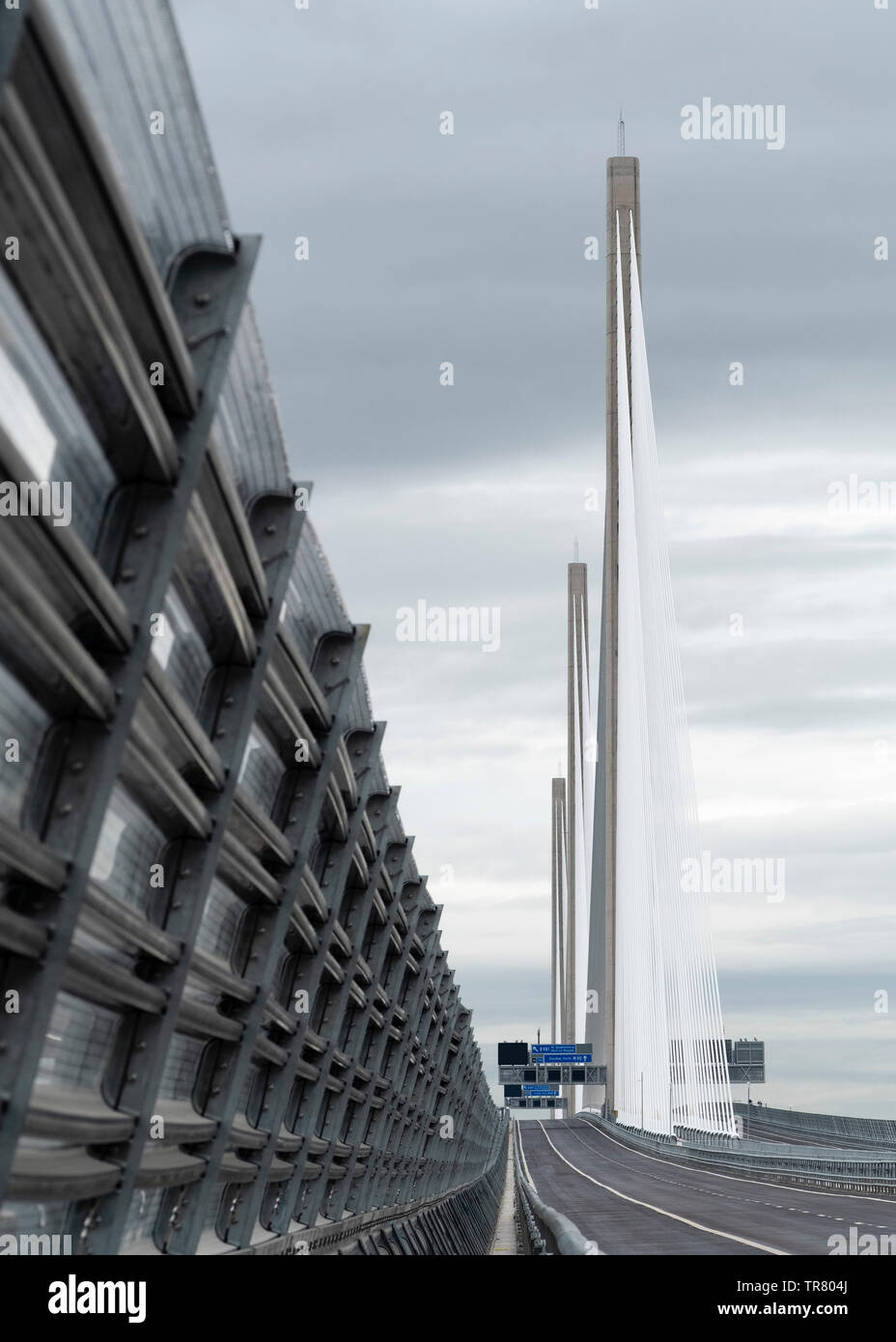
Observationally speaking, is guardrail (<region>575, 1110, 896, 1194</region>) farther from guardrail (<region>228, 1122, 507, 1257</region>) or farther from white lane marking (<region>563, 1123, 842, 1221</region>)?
guardrail (<region>228, 1122, 507, 1257</region>)

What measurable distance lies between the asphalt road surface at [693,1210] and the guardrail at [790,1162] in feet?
3.66

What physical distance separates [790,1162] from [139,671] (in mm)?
59460

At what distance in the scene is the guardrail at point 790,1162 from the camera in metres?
48.6

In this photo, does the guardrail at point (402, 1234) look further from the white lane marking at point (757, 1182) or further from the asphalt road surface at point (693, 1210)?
the white lane marking at point (757, 1182)

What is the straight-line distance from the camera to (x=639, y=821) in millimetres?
71438

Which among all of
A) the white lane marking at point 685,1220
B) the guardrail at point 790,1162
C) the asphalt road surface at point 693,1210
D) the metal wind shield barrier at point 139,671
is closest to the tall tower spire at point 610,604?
the guardrail at point 790,1162

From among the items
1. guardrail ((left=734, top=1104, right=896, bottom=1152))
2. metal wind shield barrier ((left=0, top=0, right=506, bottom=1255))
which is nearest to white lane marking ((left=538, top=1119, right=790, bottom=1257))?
metal wind shield barrier ((left=0, top=0, right=506, bottom=1255))

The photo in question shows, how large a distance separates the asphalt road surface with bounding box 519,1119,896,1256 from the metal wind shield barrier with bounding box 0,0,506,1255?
8188 mm

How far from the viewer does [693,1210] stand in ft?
123

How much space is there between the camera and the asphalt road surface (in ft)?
88.6

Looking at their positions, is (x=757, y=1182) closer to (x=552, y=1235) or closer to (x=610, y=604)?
(x=610, y=604)

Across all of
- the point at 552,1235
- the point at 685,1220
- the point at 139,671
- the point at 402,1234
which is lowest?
the point at 139,671

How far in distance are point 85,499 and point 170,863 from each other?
2038 mm

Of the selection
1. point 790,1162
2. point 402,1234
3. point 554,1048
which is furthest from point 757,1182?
point 554,1048
